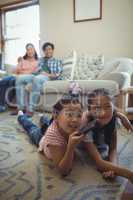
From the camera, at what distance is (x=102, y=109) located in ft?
5.12

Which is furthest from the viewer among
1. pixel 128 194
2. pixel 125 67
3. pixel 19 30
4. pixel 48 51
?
pixel 19 30

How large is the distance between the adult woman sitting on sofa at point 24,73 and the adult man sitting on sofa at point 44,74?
0.45 ft

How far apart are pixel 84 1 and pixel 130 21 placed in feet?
2.78

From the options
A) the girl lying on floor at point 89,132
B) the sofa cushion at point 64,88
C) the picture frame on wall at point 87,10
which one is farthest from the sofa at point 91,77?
the girl lying on floor at point 89,132

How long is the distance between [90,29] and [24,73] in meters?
1.27

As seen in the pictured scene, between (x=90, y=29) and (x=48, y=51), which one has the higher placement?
(x=90, y=29)

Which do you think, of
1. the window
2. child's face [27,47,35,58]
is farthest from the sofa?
the window

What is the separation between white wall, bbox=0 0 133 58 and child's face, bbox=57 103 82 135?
229cm

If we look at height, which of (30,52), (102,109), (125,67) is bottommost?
(102,109)

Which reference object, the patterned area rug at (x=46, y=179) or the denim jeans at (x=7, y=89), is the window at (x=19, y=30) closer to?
the denim jeans at (x=7, y=89)

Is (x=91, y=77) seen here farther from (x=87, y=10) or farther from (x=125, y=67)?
(x=87, y=10)

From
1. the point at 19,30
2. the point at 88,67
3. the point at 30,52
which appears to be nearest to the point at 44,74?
the point at 30,52

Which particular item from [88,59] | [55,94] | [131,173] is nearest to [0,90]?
[55,94]

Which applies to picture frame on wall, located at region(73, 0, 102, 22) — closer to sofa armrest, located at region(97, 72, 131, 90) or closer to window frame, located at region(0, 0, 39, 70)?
window frame, located at region(0, 0, 39, 70)
